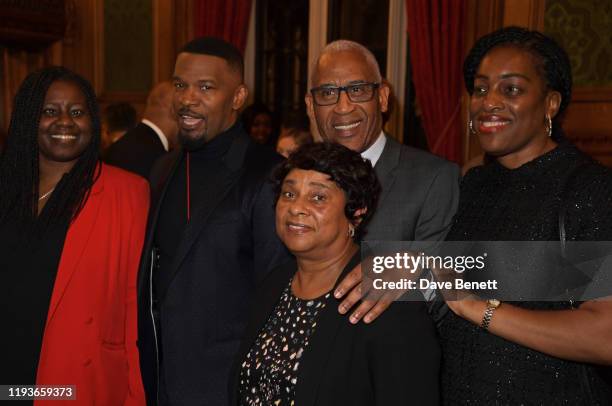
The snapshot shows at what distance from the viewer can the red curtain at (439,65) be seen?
546cm

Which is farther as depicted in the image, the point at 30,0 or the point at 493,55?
A: the point at 30,0

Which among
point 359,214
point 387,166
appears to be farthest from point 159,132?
point 359,214

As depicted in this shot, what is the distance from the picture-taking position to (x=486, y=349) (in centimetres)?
171

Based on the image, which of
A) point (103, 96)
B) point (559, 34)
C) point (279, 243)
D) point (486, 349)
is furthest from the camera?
point (103, 96)

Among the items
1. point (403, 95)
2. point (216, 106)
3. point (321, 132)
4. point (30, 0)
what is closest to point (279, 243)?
point (321, 132)

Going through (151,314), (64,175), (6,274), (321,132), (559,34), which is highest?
(559,34)

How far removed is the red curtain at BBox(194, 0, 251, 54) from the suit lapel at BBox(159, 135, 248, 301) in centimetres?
448

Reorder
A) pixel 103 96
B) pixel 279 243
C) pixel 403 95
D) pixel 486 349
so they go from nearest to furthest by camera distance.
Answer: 1. pixel 486 349
2. pixel 279 243
3. pixel 403 95
4. pixel 103 96

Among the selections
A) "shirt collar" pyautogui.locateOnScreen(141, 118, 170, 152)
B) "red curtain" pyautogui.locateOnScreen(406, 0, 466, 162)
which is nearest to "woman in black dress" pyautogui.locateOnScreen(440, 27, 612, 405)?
"shirt collar" pyautogui.locateOnScreen(141, 118, 170, 152)

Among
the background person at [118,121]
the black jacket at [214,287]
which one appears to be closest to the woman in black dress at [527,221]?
the black jacket at [214,287]

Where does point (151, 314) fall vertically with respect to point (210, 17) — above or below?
below

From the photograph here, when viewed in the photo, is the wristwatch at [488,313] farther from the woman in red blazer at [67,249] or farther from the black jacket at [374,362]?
the woman in red blazer at [67,249]

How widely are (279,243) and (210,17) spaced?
16.1 ft

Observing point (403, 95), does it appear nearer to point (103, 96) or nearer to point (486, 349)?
point (103, 96)
